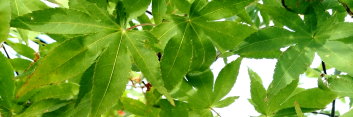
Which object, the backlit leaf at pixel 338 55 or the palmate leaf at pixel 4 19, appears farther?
the backlit leaf at pixel 338 55

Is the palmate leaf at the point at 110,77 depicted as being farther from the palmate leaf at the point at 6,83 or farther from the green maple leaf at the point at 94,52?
the palmate leaf at the point at 6,83

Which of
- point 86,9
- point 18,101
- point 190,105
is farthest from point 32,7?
point 190,105

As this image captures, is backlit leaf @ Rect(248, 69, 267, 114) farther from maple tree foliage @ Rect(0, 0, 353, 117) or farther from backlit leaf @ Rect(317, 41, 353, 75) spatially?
backlit leaf @ Rect(317, 41, 353, 75)

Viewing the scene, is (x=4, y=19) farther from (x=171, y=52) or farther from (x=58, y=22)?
(x=171, y=52)

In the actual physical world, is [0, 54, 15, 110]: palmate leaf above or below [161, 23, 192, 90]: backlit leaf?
below

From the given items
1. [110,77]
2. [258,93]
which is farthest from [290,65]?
[110,77]

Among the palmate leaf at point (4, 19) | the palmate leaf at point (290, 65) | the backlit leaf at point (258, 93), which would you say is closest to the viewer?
the palmate leaf at point (4, 19)

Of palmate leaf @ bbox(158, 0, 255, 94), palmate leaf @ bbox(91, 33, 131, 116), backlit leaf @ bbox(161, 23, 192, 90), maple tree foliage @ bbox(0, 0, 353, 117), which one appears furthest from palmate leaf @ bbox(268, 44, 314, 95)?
palmate leaf @ bbox(91, 33, 131, 116)

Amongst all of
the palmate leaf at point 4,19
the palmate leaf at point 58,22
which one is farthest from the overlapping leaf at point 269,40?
the palmate leaf at point 4,19
